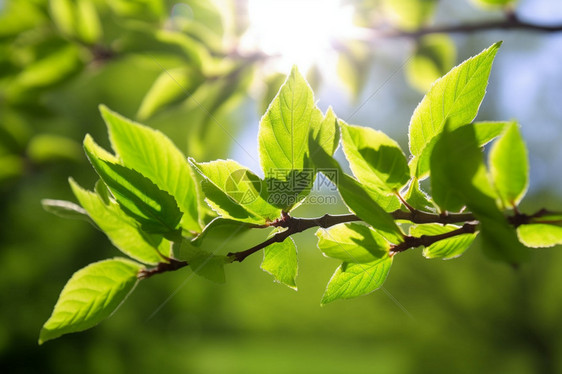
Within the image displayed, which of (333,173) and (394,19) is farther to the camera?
(394,19)

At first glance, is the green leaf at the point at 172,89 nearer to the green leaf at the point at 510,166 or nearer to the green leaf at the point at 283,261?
the green leaf at the point at 283,261

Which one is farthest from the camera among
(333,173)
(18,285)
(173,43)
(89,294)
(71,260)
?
(71,260)

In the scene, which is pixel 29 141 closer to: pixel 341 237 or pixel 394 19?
pixel 394 19

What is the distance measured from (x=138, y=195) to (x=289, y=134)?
0.52 feet

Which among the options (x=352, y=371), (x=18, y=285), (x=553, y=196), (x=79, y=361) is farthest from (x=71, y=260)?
(x=553, y=196)

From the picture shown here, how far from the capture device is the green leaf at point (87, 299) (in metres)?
0.44

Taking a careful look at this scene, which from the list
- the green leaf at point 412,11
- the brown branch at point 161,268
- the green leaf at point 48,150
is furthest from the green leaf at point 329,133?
the green leaf at point 48,150

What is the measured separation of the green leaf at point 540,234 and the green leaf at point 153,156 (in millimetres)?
316

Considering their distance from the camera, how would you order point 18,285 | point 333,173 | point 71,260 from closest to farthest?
point 333,173 < point 18,285 < point 71,260

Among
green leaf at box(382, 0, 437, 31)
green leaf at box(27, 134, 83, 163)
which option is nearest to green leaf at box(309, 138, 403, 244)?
green leaf at box(382, 0, 437, 31)

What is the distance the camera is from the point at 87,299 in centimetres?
45

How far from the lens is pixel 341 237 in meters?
0.41

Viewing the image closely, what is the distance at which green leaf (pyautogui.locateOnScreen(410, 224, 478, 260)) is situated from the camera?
406 millimetres

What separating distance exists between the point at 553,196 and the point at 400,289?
10.7 ft
